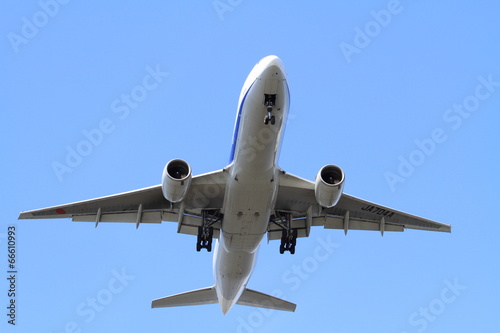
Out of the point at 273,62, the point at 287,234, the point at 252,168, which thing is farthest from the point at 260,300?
the point at 273,62

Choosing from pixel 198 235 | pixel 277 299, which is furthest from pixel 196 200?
pixel 277 299

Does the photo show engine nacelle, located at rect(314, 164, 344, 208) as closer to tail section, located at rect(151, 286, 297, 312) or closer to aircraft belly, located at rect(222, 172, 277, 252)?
aircraft belly, located at rect(222, 172, 277, 252)

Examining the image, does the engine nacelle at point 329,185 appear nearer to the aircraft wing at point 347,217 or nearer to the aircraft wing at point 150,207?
the aircraft wing at point 347,217

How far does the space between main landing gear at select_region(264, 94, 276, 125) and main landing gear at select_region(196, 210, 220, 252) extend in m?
5.61

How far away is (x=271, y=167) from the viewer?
72.5 ft

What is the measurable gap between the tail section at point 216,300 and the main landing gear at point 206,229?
Result: 445cm

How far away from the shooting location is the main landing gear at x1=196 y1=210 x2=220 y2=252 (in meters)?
25.1

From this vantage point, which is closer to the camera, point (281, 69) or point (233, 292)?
point (281, 69)

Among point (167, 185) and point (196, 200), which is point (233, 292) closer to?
point (196, 200)

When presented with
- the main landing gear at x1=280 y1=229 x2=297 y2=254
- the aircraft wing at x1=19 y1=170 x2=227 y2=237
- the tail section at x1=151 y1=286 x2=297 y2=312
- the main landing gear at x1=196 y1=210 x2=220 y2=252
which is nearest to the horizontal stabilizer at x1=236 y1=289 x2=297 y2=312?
the tail section at x1=151 y1=286 x2=297 y2=312

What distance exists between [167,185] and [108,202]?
402 cm

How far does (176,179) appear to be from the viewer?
21906mm

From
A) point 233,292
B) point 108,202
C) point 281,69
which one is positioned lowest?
point 233,292

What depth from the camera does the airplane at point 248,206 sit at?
21.1 metres
